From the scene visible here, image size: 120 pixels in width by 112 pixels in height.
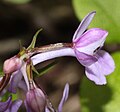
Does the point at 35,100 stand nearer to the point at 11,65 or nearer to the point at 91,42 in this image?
the point at 11,65

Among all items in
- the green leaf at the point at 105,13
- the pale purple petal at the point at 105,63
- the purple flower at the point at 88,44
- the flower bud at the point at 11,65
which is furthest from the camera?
the green leaf at the point at 105,13

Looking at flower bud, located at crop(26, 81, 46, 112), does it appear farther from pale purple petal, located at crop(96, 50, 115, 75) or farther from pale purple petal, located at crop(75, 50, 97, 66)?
pale purple petal, located at crop(96, 50, 115, 75)

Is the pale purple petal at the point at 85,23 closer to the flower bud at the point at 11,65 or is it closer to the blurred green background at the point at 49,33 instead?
the flower bud at the point at 11,65

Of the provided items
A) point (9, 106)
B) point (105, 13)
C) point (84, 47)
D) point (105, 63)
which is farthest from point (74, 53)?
point (105, 13)

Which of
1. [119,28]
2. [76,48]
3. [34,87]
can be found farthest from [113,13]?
[34,87]

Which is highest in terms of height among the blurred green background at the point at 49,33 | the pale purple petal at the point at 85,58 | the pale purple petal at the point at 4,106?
the pale purple petal at the point at 4,106

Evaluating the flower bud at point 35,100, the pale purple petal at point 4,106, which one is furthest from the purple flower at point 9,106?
the flower bud at point 35,100
